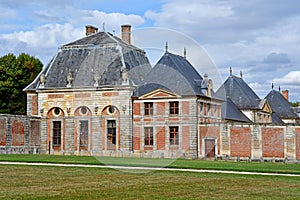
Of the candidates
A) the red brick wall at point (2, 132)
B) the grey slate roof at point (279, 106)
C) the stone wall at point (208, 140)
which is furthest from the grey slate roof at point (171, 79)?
the grey slate roof at point (279, 106)

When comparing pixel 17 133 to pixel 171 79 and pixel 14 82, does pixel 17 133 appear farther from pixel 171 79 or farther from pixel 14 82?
pixel 14 82

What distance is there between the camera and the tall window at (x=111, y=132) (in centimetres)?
3859

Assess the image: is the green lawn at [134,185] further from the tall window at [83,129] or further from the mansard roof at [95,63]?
the mansard roof at [95,63]

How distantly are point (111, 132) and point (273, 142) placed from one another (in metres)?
10.9

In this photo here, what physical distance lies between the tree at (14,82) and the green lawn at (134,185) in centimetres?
2957

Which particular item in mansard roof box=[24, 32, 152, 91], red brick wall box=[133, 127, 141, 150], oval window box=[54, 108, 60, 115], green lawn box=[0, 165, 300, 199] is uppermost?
mansard roof box=[24, 32, 152, 91]

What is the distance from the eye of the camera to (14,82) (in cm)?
4981

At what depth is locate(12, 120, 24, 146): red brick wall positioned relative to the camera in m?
36.8

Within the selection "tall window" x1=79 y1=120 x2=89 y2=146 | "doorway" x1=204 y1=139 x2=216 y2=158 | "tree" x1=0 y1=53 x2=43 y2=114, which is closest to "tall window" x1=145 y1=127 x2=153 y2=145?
"doorway" x1=204 y1=139 x2=216 y2=158

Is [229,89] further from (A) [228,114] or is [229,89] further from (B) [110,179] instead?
(B) [110,179]

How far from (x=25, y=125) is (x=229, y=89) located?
18643mm

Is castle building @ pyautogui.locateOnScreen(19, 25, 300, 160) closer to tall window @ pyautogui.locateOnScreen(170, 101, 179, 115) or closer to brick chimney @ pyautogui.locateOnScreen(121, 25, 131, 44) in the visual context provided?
tall window @ pyautogui.locateOnScreen(170, 101, 179, 115)

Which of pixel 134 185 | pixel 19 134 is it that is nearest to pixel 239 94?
pixel 19 134

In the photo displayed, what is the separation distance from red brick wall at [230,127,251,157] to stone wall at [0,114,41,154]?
13.7m
